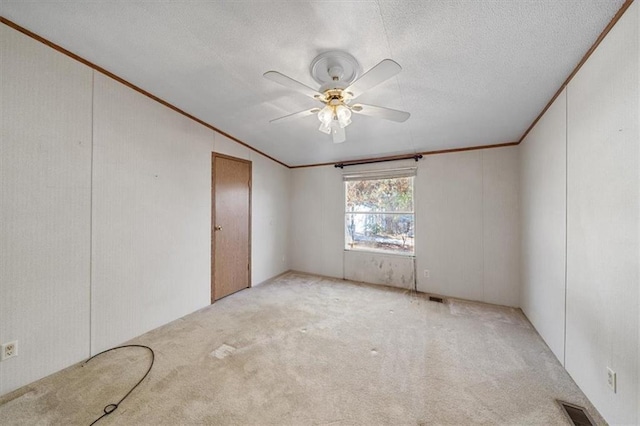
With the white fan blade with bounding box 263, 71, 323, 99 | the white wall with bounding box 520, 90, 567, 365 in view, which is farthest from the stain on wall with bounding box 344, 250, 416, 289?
the white fan blade with bounding box 263, 71, 323, 99

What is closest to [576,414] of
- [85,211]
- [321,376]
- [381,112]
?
[321,376]

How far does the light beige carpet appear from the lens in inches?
60.4

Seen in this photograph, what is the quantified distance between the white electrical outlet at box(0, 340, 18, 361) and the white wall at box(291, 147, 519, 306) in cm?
424

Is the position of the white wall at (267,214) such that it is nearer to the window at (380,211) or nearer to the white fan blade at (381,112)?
the window at (380,211)

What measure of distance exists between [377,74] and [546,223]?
87.4 inches

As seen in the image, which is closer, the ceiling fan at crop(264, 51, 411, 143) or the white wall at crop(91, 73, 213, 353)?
the ceiling fan at crop(264, 51, 411, 143)

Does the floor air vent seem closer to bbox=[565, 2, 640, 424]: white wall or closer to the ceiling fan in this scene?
bbox=[565, 2, 640, 424]: white wall

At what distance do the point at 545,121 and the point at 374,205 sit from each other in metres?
2.38

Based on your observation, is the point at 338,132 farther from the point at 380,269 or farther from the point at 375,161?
the point at 380,269

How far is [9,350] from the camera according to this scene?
1713 millimetres

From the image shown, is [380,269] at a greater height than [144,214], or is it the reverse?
[144,214]

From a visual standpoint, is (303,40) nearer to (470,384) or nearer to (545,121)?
(545,121)

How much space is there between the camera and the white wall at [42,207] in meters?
1.70

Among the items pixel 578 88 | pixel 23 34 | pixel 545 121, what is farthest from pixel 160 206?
pixel 545 121
